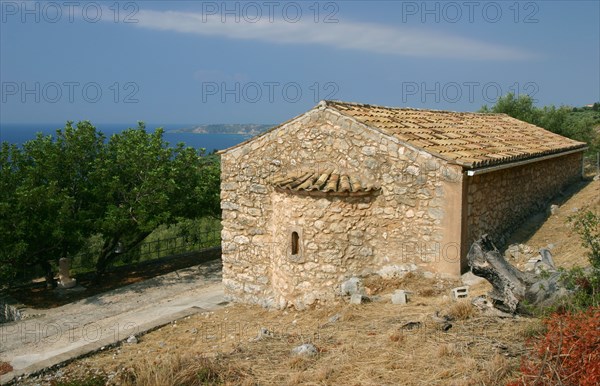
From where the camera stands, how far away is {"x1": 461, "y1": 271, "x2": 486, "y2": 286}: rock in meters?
8.92

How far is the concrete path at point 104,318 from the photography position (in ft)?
30.2

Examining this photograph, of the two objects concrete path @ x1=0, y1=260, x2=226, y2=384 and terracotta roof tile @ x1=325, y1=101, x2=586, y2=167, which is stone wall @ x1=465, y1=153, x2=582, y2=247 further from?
concrete path @ x1=0, y1=260, x2=226, y2=384

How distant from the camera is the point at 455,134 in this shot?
38.6ft

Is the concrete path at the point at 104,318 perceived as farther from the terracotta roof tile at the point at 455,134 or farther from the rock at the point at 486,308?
the rock at the point at 486,308

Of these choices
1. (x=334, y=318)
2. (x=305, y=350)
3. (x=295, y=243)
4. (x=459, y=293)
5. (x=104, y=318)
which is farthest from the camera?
(x=104, y=318)

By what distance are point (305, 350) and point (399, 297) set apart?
295 centimetres

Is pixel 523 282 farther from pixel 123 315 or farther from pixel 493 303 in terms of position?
pixel 123 315

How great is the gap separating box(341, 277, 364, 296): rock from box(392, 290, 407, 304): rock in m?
0.83

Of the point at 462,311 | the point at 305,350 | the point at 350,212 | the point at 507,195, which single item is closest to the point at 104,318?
the point at 350,212

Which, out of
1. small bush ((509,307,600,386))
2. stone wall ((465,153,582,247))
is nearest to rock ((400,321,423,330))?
small bush ((509,307,600,386))

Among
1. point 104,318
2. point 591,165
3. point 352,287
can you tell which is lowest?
point 104,318

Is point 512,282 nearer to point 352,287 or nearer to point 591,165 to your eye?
point 352,287

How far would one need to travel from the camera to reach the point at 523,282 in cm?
718

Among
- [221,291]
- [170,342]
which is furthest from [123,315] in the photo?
[170,342]
